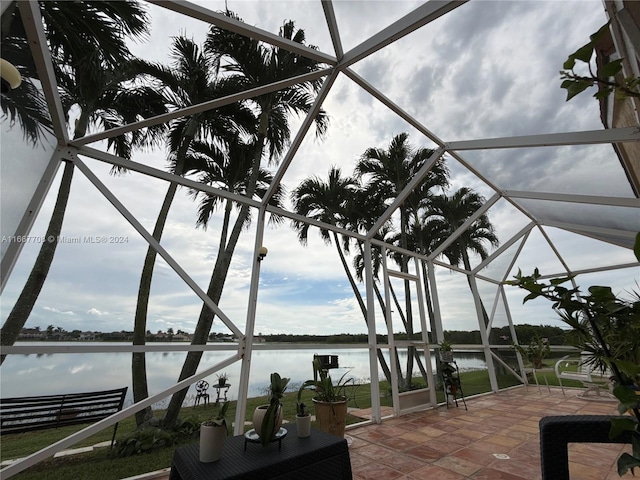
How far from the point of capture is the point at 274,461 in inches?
62.6

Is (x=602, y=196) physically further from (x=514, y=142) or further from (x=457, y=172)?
(x=457, y=172)

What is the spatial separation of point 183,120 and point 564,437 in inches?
233

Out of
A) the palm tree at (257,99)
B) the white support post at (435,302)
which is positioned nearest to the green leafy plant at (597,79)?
the palm tree at (257,99)

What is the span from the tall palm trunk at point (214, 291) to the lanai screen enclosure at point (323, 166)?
0.50ft

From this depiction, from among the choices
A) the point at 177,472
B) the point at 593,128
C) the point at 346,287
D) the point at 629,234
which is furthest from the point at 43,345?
the point at 629,234

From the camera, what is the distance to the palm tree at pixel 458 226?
6.79 metres

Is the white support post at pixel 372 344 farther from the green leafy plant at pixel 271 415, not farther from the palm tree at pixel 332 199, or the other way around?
→ the green leafy plant at pixel 271 415

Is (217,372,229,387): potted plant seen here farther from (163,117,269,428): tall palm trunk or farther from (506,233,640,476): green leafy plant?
(506,233,640,476): green leafy plant

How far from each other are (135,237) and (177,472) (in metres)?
2.64

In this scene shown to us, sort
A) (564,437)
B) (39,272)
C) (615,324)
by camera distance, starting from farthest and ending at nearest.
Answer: (39,272)
(564,437)
(615,324)

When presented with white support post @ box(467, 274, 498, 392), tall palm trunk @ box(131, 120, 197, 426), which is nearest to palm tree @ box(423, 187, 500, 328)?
Result: white support post @ box(467, 274, 498, 392)

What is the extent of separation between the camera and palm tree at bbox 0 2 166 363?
7.91 ft

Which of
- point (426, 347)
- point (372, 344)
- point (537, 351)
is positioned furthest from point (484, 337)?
point (372, 344)

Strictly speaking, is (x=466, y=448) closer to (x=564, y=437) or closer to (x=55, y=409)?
(x=564, y=437)
